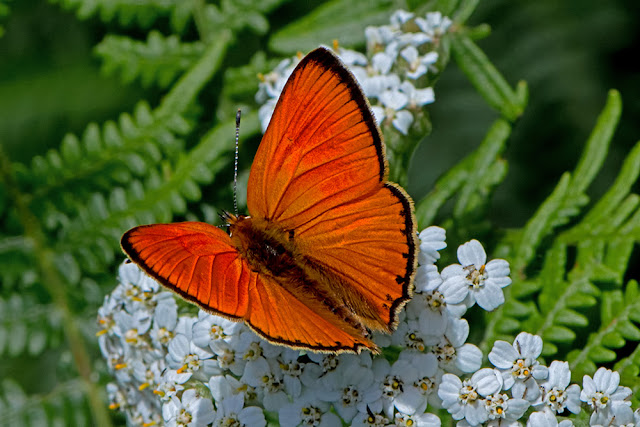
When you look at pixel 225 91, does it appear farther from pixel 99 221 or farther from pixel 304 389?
pixel 304 389

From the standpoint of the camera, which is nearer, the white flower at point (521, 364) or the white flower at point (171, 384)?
the white flower at point (521, 364)

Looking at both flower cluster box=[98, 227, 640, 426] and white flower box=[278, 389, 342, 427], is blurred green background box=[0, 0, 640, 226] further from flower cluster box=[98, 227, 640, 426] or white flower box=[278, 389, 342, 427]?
white flower box=[278, 389, 342, 427]

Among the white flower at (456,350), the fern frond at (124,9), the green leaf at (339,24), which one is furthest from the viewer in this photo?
the fern frond at (124,9)

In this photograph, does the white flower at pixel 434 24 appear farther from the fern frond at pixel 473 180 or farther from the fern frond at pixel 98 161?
the fern frond at pixel 98 161

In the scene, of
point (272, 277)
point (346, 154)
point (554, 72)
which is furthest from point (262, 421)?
point (554, 72)

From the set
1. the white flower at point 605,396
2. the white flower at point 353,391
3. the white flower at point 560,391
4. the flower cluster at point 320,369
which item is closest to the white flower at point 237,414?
the flower cluster at point 320,369

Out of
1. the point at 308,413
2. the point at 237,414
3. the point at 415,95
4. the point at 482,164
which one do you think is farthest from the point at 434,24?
the point at 237,414

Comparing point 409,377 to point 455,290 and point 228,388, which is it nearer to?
point 455,290

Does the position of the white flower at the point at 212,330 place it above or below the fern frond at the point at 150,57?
below
